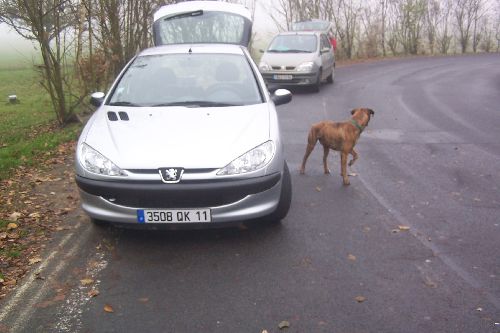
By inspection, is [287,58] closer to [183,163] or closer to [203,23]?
[203,23]

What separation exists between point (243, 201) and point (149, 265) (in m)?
0.92

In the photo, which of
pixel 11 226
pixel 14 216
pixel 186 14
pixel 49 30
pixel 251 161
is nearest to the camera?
pixel 251 161

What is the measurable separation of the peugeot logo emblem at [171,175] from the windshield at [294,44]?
12381 mm

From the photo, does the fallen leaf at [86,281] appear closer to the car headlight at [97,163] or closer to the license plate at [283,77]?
the car headlight at [97,163]

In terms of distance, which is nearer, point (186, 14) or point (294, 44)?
point (186, 14)

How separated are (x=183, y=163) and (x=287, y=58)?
11.7 m

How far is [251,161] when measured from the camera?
4.50 metres

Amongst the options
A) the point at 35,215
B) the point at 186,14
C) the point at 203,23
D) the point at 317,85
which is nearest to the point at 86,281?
the point at 35,215

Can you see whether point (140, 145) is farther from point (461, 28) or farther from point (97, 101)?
point (461, 28)

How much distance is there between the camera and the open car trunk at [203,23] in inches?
535

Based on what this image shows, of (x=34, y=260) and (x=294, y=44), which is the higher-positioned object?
(x=294, y=44)

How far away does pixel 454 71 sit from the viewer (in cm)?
2106

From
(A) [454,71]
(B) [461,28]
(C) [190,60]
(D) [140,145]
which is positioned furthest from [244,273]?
(B) [461,28]

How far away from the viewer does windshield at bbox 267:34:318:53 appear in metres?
16.1
